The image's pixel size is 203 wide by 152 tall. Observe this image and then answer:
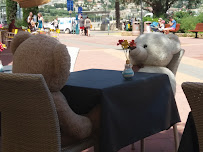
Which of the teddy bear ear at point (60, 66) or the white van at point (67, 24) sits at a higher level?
the white van at point (67, 24)

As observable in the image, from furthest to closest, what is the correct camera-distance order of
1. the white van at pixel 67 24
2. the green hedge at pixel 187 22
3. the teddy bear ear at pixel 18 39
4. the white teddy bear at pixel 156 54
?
the white van at pixel 67 24, the green hedge at pixel 187 22, the white teddy bear at pixel 156 54, the teddy bear ear at pixel 18 39

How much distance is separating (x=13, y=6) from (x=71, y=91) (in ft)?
87.9

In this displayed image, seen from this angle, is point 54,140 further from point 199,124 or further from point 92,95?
point 199,124

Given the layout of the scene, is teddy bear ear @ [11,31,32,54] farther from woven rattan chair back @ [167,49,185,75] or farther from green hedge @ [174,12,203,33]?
green hedge @ [174,12,203,33]

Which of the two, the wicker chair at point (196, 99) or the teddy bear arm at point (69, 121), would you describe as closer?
the wicker chair at point (196, 99)

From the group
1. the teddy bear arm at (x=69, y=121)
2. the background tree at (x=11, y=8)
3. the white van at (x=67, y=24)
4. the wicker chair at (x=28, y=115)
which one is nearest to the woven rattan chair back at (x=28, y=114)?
the wicker chair at (x=28, y=115)

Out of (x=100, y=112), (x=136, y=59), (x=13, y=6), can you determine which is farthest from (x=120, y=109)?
(x=13, y=6)

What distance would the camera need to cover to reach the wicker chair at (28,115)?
2574 millimetres

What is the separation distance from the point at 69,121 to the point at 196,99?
3.98 ft

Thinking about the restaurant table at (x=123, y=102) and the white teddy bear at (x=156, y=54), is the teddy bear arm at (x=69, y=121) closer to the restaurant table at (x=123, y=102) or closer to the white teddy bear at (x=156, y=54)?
the restaurant table at (x=123, y=102)

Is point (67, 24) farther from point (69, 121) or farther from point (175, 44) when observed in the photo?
point (69, 121)

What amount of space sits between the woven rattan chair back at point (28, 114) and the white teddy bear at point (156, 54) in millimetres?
2079

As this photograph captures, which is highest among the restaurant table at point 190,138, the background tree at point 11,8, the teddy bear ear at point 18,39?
the background tree at point 11,8

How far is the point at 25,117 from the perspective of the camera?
2742 mm
